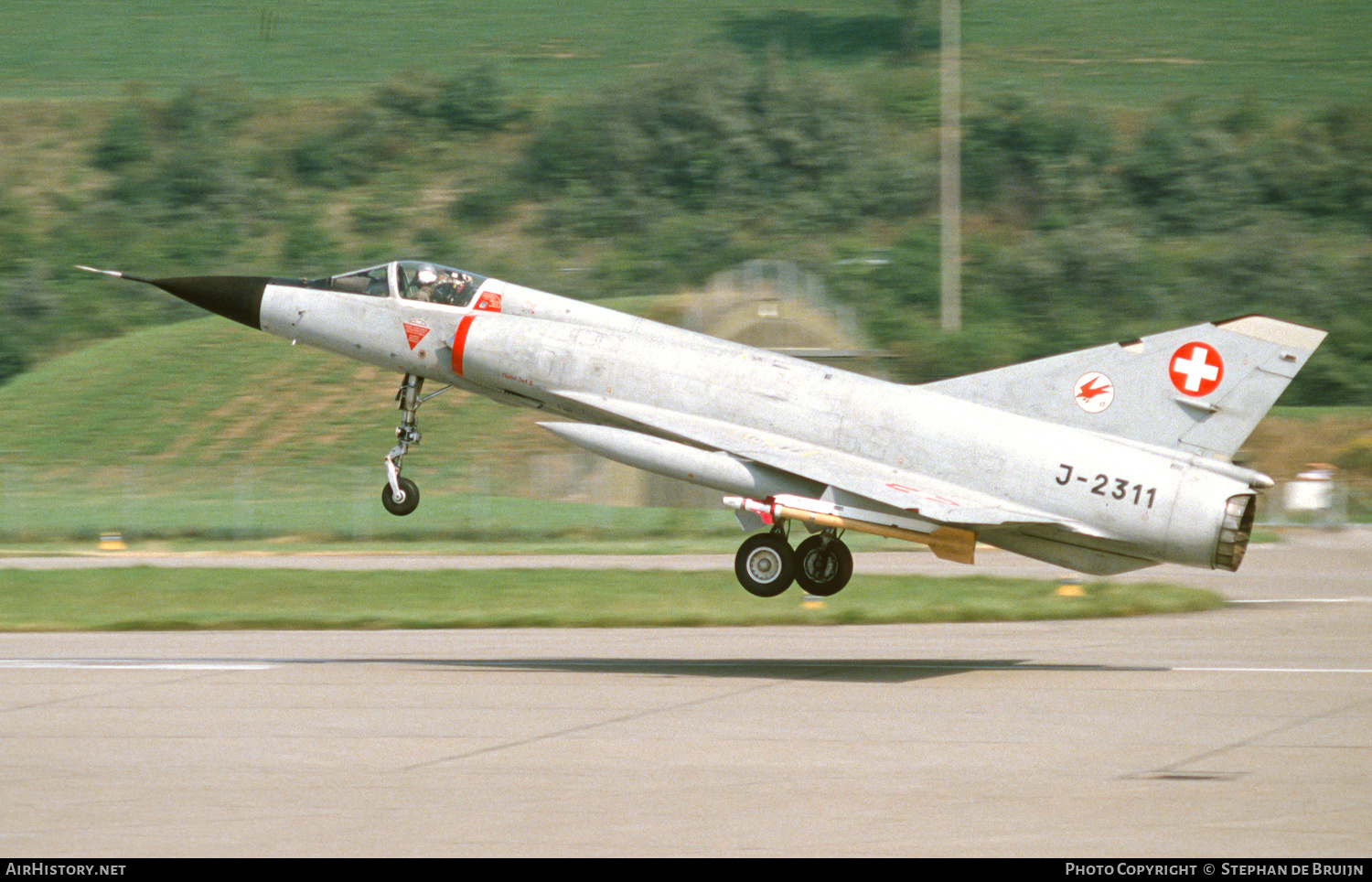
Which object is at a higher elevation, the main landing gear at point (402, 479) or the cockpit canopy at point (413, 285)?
the cockpit canopy at point (413, 285)

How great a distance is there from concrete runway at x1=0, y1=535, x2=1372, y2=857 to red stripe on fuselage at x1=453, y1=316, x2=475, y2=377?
11.3ft

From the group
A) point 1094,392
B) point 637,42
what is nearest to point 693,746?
point 1094,392

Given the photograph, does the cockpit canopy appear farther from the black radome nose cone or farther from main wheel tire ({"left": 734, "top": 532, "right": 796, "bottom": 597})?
main wheel tire ({"left": 734, "top": 532, "right": 796, "bottom": 597})

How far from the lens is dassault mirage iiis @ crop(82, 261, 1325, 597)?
57.4ft

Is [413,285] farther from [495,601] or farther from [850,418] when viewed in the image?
[495,601]

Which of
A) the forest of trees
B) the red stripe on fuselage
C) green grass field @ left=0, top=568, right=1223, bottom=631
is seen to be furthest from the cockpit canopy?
the forest of trees

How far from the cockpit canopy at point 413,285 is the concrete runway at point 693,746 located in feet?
14.2

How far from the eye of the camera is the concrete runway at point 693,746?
1109cm

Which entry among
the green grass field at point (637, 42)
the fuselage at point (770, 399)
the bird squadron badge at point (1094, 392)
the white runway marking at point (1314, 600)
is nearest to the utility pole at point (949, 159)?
the white runway marking at point (1314, 600)

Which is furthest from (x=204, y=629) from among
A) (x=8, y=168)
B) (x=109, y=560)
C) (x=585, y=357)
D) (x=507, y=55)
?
(x=507, y=55)

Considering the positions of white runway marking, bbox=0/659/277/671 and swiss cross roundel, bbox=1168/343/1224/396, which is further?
white runway marking, bbox=0/659/277/671

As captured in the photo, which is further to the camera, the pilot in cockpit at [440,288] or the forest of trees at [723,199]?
the forest of trees at [723,199]

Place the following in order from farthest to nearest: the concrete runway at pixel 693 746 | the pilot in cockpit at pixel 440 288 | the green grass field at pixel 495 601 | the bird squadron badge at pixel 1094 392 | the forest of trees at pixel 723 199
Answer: the forest of trees at pixel 723 199 → the green grass field at pixel 495 601 → the pilot in cockpit at pixel 440 288 → the bird squadron badge at pixel 1094 392 → the concrete runway at pixel 693 746

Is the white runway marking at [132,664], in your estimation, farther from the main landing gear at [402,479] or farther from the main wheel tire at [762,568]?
the main wheel tire at [762,568]
